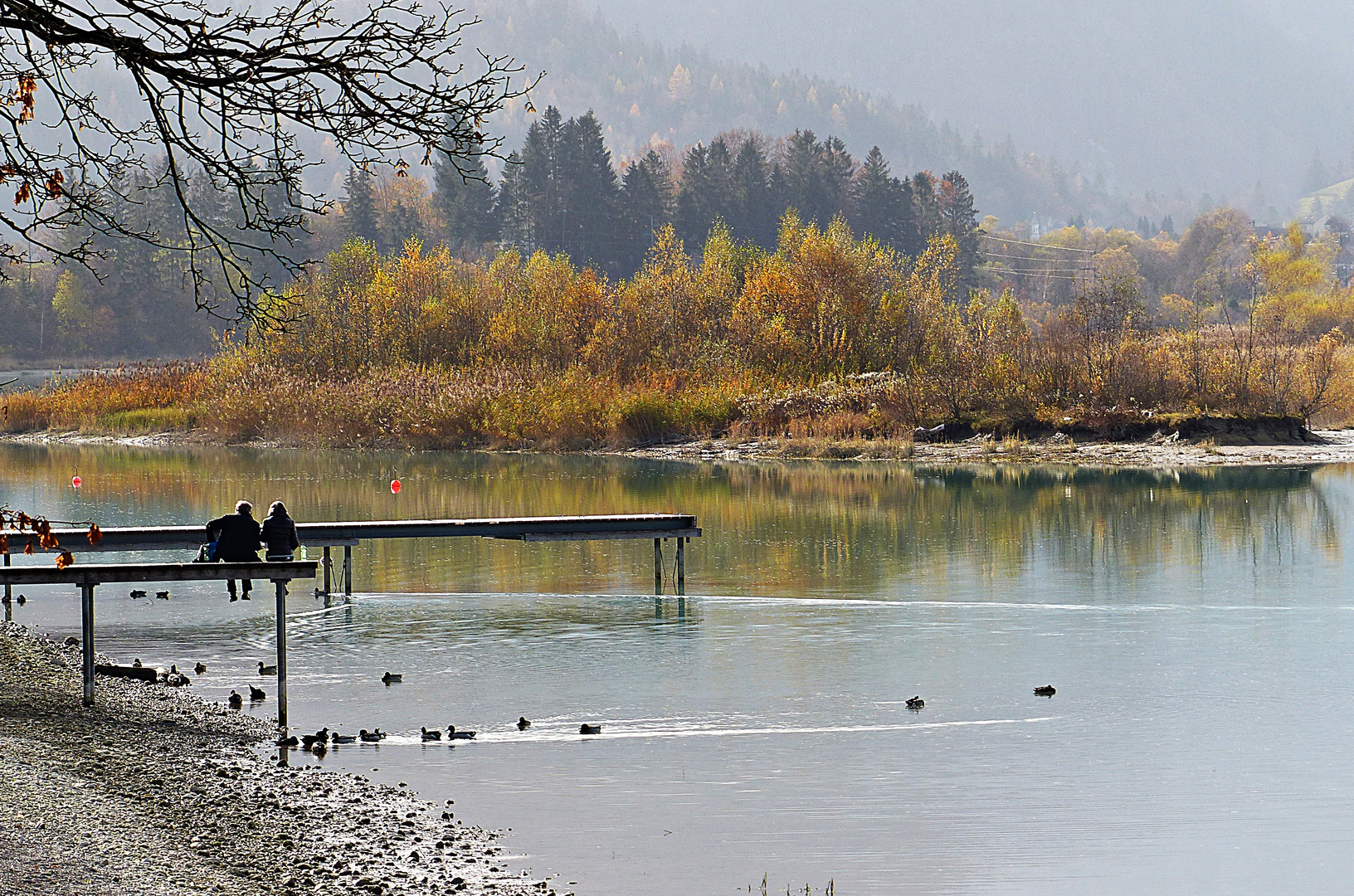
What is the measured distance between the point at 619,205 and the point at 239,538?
327ft

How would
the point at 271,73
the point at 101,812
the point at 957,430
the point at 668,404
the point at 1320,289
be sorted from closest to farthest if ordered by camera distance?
the point at 271,73 → the point at 101,812 → the point at 957,430 → the point at 668,404 → the point at 1320,289

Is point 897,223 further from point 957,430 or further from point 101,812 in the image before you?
point 101,812

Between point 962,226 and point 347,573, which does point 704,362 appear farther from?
point 962,226

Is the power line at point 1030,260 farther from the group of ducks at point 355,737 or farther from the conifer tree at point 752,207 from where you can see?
the group of ducks at point 355,737

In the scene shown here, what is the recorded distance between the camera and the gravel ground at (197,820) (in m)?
8.83

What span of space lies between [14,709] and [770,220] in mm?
103116

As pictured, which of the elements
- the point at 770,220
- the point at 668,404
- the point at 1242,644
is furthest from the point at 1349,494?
the point at 770,220

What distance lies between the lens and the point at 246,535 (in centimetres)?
1567

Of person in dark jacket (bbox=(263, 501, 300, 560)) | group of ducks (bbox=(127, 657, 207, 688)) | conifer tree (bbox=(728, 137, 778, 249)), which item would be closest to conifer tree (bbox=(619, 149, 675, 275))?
conifer tree (bbox=(728, 137, 778, 249))

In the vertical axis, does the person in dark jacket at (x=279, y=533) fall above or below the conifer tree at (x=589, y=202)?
below

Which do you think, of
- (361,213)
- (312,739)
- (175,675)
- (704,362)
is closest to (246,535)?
(175,675)

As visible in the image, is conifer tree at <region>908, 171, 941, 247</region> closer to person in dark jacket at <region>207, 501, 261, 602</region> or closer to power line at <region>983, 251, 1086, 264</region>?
power line at <region>983, 251, 1086, 264</region>

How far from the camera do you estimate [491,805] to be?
36.0 ft

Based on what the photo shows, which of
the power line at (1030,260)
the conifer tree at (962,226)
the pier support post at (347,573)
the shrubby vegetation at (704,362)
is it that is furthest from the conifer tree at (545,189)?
the pier support post at (347,573)
